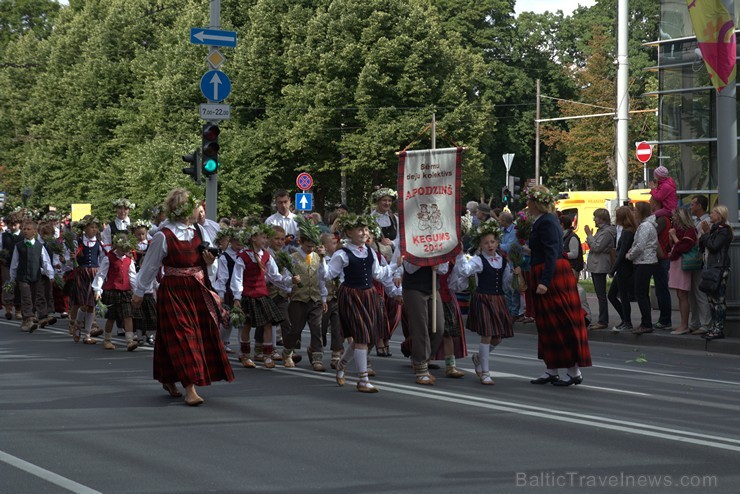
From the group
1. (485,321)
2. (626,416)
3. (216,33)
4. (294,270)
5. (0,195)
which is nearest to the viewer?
(626,416)

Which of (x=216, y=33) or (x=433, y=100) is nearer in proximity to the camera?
(x=216, y=33)

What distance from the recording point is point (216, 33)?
19719 mm

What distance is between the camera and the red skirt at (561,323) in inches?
449

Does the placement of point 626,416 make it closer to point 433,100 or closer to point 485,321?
point 485,321

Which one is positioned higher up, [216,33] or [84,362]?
[216,33]

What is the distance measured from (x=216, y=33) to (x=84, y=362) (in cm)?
771

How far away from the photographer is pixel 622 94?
28.1m

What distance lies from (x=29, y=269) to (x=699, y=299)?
11.5 meters

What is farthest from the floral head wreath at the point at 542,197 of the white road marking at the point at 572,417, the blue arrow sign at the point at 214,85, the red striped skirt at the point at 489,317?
the blue arrow sign at the point at 214,85

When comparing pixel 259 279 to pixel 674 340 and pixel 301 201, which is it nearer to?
pixel 674 340

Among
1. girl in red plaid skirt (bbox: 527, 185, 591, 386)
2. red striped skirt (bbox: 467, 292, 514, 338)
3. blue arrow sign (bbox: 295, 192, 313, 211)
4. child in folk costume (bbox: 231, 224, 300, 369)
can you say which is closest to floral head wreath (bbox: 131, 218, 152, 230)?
child in folk costume (bbox: 231, 224, 300, 369)

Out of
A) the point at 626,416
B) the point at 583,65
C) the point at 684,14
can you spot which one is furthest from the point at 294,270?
the point at 583,65

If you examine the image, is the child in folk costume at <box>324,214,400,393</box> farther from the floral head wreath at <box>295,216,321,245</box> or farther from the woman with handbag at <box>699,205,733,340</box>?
the woman with handbag at <box>699,205,733,340</box>

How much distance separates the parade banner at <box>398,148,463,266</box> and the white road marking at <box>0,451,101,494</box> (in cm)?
506
